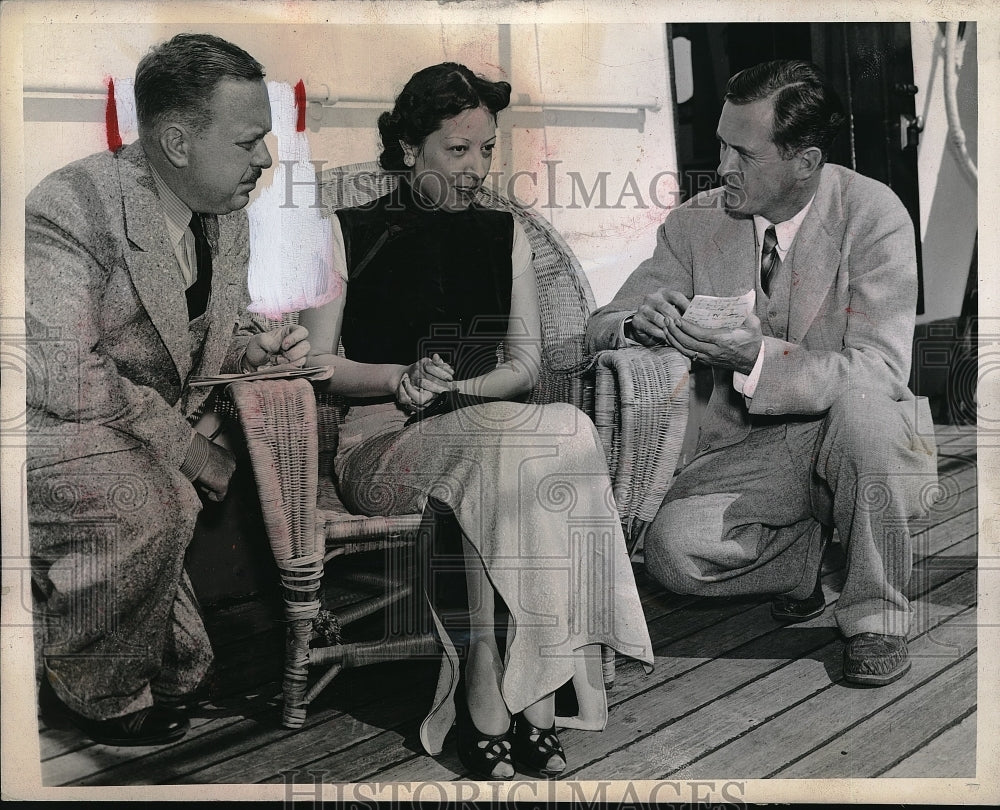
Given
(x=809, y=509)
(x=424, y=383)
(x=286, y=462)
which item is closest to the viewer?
(x=286, y=462)

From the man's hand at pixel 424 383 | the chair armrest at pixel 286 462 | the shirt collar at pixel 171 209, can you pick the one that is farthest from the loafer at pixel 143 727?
the shirt collar at pixel 171 209

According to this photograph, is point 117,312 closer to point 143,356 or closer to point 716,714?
point 143,356

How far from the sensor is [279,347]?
8.80ft

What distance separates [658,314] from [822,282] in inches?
17.7

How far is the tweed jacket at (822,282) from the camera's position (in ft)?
9.01

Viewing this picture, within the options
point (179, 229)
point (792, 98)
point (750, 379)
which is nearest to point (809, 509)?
point (750, 379)

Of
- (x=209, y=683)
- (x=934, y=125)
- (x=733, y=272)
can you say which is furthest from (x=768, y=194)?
(x=209, y=683)

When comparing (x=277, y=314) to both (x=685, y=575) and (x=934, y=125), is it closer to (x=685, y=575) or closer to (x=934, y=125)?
(x=685, y=575)

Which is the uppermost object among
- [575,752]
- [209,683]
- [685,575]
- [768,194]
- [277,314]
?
[768,194]

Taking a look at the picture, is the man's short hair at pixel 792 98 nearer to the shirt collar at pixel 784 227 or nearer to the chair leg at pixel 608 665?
the shirt collar at pixel 784 227

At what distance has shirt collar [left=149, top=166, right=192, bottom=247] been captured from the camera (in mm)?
2678

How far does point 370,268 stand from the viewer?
2736 mm

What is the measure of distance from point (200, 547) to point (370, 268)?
34.4 inches

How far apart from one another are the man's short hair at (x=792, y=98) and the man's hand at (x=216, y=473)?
1.65 meters
